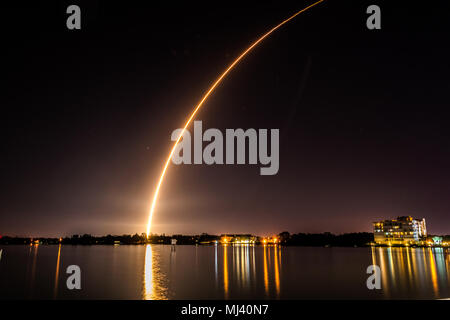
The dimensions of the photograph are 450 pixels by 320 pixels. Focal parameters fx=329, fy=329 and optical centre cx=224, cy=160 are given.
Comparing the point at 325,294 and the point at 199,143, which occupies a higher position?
the point at 199,143

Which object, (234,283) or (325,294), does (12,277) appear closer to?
(234,283)
